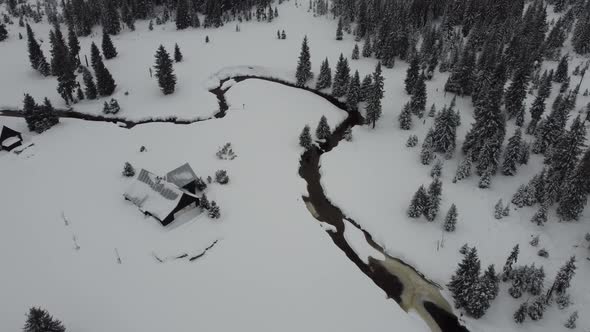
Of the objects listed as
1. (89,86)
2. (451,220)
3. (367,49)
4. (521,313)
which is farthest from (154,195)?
(367,49)

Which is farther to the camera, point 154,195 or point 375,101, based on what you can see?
point 375,101

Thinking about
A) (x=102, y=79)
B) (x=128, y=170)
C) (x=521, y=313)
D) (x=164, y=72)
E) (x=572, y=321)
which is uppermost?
(x=164, y=72)

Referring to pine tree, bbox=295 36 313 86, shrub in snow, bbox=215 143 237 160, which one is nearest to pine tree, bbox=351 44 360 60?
pine tree, bbox=295 36 313 86

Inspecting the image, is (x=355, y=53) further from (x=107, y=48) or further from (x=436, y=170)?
(x=107, y=48)

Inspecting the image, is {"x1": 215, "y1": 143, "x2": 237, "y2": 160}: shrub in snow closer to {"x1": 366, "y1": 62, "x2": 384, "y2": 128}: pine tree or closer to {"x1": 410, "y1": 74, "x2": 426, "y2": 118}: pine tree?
{"x1": 366, "y1": 62, "x2": 384, "y2": 128}: pine tree

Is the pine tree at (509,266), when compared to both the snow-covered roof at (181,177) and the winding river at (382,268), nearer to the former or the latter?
the winding river at (382,268)

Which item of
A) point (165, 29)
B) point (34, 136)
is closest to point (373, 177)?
point (34, 136)

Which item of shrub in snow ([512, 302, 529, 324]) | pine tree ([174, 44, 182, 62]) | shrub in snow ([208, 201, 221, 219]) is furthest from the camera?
pine tree ([174, 44, 182, 62])

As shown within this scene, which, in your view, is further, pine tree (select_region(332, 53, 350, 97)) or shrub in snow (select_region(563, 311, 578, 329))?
pine tree (select_region(332, 53, 350, 97))
